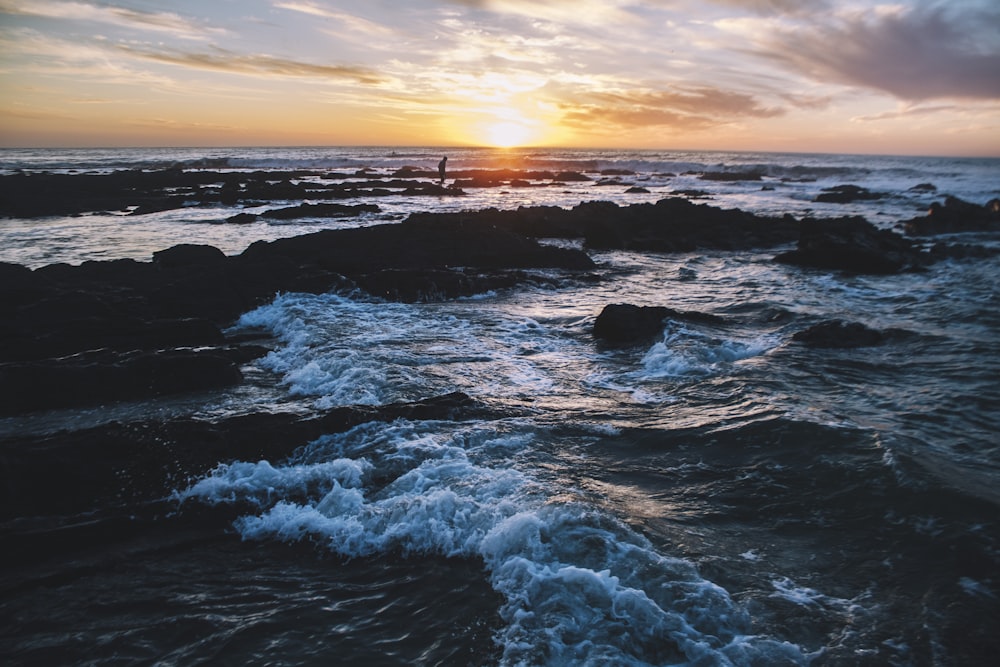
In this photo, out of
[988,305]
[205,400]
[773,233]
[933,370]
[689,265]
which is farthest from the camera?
[773,233]

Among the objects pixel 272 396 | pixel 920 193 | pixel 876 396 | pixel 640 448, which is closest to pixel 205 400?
pixel 272 396

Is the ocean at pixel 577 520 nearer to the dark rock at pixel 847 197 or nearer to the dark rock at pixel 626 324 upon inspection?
the dark rock at pixel 626 324

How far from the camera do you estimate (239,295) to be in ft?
44.1

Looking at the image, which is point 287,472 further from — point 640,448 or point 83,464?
point 640,448

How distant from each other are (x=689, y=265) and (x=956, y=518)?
15596 millimetres

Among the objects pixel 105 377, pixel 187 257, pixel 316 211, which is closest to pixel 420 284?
pixel 187 257

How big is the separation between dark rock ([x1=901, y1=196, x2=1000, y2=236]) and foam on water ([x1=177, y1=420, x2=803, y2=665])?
27796 millimetres

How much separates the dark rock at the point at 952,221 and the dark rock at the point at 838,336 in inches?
788

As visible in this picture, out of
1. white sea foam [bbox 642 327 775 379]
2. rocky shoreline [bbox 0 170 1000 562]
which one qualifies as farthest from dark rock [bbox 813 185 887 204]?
white sea foam [bbox 642 327 775 379]

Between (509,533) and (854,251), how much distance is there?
18184mm

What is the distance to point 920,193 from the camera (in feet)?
153

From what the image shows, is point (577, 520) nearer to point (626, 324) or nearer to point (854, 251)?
point (626, 324)

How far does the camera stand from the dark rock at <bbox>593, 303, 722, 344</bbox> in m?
11.0

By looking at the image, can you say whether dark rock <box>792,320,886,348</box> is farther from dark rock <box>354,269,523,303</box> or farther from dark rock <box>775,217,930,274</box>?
dark rock <box>775,217,930,274</box>
